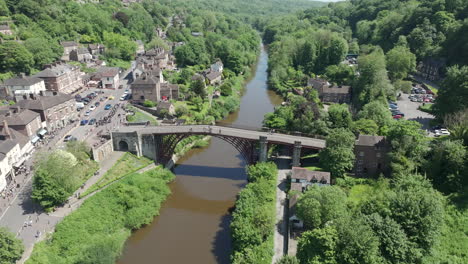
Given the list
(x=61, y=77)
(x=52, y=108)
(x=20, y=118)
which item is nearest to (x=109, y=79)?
(x=61, y=77)

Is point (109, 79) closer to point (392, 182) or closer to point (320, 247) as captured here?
point (392, 182)

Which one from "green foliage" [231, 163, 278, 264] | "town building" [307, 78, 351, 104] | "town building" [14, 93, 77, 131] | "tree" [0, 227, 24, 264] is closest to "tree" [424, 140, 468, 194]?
"green foliage" [231, 163, 278, 264]

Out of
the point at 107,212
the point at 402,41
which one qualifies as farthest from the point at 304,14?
the point at 107,212

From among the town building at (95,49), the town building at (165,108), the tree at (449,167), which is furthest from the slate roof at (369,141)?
the town building at (95,49)

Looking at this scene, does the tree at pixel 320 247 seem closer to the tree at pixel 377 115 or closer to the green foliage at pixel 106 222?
the green foliage at pixel 106 222

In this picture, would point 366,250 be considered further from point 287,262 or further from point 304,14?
point 304,14
